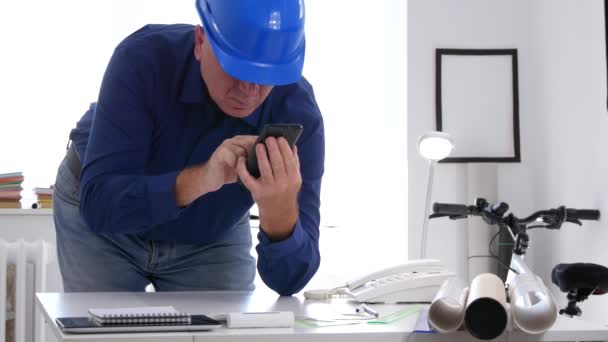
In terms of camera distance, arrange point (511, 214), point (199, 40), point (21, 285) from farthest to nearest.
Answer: point (21, 285)
point (511, 214)
point (199, 40)

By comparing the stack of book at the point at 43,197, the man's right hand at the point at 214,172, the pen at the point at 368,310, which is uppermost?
the man's right hand at the point at 214,172

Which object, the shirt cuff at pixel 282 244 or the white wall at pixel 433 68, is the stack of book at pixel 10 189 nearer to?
the white wall at pixel 433 68

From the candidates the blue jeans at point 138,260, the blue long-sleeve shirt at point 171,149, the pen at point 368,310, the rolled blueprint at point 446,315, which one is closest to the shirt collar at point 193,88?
the blue long-sleeve shirt at point 171,149

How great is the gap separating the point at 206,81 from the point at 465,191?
211cm

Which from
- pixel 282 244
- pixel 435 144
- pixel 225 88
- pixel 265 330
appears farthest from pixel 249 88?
pixel 435 144

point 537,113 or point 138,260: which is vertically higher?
point 537,113

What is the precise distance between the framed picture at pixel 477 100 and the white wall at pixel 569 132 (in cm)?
11

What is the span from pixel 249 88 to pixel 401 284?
493 mm

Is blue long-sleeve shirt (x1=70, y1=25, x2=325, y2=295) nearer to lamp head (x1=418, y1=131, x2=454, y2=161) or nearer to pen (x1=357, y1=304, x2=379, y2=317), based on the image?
pen (x1=357, y1=304, x2=379, y2=317)

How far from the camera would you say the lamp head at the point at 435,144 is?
10.7 feet

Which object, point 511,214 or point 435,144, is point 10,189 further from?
point 511,214

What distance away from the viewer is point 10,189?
372 centimetres

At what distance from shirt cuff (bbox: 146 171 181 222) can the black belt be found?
54 cm

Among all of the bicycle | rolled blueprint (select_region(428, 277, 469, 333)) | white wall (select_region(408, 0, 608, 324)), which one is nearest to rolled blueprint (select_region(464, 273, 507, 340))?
rolled blueprint (select_region(428, 277, 469, 333))
